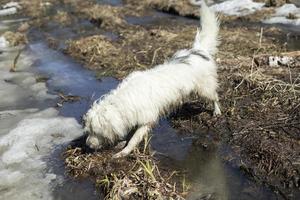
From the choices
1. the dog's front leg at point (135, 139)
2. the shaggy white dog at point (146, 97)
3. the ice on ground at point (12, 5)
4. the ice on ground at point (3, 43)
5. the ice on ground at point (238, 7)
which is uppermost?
the shaggy white dog at point (146, 97)

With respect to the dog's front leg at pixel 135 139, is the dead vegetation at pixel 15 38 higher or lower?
lower

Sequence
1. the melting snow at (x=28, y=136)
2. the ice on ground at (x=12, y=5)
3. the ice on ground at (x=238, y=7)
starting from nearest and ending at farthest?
the melting snow at (x=28, y=136) < the ice on ground at (x=238, y=7) < the ice on ground at (x=12, y=5)

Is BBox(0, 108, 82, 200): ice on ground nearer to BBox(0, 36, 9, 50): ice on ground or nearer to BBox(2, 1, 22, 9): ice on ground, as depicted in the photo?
→ BBox(0, 36, 9, 50): ice on ground

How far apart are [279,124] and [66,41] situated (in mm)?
9863

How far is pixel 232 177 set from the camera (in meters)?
6.26

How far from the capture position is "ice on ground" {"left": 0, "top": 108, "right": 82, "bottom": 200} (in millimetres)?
6508

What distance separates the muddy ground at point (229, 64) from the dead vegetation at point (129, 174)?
0.16ft

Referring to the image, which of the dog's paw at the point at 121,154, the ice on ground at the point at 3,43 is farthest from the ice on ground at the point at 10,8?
the dog's paw at the point at 121,154

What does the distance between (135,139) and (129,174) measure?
69cm

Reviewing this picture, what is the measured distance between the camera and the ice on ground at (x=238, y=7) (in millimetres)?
17375

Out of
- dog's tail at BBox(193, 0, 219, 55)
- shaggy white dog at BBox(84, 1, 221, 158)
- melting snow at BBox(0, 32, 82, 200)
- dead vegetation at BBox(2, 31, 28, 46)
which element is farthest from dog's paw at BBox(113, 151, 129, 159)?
dead vegetation at BBox(2, 31, 28, 46)

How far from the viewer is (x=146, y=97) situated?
6.72 meters

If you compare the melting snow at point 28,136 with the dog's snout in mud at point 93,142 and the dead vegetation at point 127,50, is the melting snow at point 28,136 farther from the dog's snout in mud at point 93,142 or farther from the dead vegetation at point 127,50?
the dead vegetation at point 127,50

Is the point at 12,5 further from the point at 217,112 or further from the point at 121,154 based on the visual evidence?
the point at 121,154
